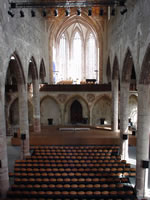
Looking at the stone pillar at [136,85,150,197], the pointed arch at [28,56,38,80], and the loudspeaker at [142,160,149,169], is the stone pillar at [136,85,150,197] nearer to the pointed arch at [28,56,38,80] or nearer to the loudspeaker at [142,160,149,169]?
the loudspeaker at [142,160,149,169]

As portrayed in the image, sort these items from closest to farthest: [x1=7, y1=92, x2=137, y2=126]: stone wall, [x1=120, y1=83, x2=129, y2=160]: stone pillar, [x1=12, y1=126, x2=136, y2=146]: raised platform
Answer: [x1=120, y1=83, x2=129, y2=160]: stone pillar
[x1=12, y1=126, x2=136, y2=146]: raised platform
[x1=7, y1=92, x2=137, y2=126]: stone wall

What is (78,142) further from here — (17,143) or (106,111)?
(106,111)

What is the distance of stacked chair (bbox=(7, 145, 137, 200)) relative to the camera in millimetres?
8688

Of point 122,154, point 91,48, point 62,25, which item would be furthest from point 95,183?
point 91,48

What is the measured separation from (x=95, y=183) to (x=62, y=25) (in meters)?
22.4

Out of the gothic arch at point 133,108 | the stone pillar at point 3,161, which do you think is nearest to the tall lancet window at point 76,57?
the gothic arch at point 133,108

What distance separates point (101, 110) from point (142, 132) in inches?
507

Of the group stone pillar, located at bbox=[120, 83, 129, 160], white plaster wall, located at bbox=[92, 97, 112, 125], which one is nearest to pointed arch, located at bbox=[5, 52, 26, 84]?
stone pillar, located at bbox=[120, 83, 129, 160]

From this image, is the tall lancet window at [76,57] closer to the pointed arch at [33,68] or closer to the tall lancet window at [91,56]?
the tall lancet window at [91,56]

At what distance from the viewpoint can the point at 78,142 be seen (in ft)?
54.0

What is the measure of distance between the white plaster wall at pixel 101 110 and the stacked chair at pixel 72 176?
9.16 metres

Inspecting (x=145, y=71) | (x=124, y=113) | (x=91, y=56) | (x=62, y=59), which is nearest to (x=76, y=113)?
(x=124, y=113)

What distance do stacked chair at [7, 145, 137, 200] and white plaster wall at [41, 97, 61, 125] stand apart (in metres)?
9.29

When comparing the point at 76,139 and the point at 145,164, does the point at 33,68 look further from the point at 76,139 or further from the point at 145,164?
the point at 145,164
